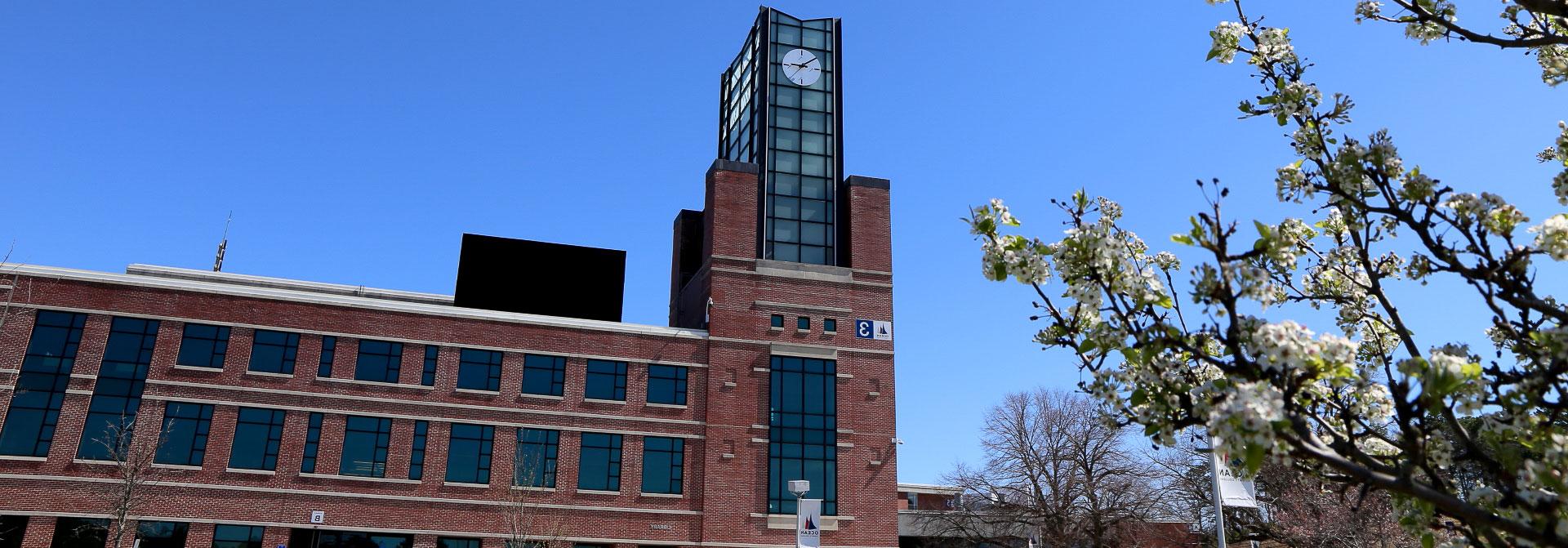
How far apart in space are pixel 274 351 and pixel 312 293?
3.88m

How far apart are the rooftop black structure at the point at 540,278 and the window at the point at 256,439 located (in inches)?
357

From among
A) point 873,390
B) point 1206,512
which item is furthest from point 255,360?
point 1206,512

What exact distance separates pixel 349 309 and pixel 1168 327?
116 ft

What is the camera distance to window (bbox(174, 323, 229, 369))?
35.6 meters

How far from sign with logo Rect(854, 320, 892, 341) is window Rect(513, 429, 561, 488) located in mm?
12247

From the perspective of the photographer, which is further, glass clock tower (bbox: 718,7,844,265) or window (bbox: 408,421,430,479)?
glass clock tower (bbox: 718,7,844,265)

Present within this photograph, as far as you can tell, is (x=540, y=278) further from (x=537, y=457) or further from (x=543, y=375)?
(x=537, y=457)

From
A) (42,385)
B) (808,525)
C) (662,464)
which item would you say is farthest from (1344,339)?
(42,385)

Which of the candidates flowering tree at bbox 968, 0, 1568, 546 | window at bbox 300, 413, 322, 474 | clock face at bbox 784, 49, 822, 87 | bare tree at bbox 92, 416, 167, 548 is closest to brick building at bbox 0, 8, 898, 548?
window at bbox 300, 413, 322, 474

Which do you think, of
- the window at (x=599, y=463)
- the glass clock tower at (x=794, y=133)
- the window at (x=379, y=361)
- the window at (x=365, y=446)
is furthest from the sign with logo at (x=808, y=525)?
the window at (x=379, y=361)

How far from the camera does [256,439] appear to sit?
35.3m

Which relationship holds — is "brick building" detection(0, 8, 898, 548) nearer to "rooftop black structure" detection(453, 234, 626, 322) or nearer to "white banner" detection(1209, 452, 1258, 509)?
"rooftop black structure" detection(453, 234, 626, 322)

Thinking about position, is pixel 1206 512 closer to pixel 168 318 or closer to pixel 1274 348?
pixel 168 318

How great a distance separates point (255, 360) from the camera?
3619 centimetres
